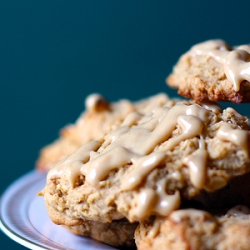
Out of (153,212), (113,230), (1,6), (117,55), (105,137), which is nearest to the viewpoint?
(153,212)

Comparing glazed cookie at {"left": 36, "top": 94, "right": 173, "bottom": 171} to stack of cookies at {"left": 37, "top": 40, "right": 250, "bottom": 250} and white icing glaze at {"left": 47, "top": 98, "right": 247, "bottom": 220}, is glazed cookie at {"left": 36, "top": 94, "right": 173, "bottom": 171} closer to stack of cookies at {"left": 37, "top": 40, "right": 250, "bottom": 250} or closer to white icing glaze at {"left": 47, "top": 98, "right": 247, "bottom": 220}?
stack of cookies at {"left": 37, "top": 40, "right": 250, "bottom": 250}

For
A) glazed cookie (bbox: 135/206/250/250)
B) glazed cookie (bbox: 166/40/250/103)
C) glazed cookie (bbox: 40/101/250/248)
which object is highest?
glazed cookie (bbox: 166/40/250/103)

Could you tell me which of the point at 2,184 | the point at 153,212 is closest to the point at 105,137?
the point at 153,212

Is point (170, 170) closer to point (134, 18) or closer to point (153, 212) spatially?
point (153, 212)

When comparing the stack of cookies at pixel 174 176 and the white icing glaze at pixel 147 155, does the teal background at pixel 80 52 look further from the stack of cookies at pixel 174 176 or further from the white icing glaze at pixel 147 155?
the white icing glaze at pixel 147 155

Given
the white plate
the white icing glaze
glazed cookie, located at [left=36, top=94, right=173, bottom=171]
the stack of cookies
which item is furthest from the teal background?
the white icing glaze

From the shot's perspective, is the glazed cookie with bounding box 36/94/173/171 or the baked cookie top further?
the glazed cookie with bounding box 36/94/173/171

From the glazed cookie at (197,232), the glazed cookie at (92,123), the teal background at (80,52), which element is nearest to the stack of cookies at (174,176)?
the glazed cookie at (197,232)
